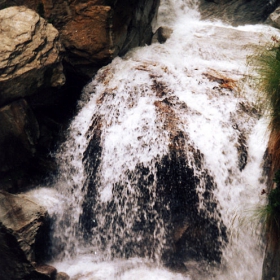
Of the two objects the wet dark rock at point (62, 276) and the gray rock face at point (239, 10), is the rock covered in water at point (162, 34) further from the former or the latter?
the wet dark rock at point (62, 276)

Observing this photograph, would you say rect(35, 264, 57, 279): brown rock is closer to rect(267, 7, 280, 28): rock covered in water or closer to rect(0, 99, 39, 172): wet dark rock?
rect(0, 99, 39, 172): wet dark rock

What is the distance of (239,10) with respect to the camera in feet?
31.4

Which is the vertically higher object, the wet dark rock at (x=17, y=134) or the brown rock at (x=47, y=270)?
the wet dark rock at (x=17, y=134)

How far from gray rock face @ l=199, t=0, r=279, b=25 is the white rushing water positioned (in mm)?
3101

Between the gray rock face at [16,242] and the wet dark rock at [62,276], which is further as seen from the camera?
the wet dark rock at [62,276]

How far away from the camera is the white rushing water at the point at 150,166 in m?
5.00

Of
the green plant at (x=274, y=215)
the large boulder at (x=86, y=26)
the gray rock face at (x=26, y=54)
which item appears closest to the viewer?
the green plant at (x=274, y=215)

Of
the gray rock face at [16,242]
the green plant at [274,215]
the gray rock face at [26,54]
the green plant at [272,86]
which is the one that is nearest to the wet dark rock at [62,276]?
the gray rock face at [16,242]

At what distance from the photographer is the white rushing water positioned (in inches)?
197

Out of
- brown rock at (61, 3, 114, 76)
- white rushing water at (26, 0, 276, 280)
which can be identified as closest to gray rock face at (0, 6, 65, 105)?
brown rock at (61, 3, 114, 76)

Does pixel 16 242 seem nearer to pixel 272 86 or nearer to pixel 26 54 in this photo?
pixel 26 54

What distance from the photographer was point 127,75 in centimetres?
686

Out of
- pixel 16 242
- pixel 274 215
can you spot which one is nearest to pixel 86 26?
pixel 16 242

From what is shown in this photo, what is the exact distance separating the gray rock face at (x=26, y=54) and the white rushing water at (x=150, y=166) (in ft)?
3.55
